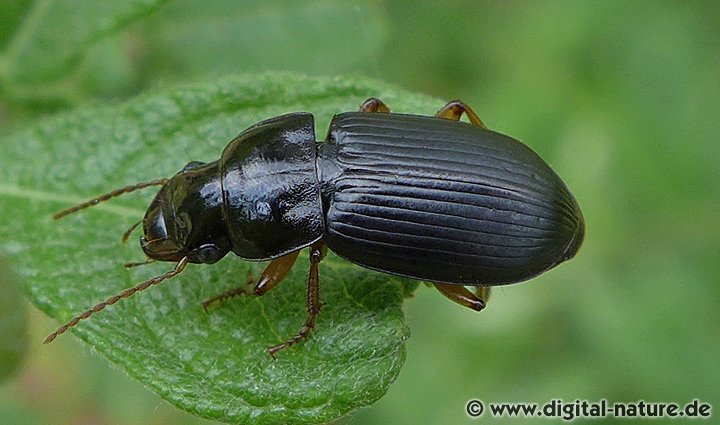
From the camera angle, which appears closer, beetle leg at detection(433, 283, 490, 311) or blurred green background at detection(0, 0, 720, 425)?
beetle leg at detection(433, 283, 490, 311)

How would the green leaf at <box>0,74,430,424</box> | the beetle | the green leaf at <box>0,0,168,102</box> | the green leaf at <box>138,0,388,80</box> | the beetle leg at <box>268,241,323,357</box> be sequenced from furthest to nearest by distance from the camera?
the green leaf at <box>138,0,388,80</box> < the green leaf at <box>0,0,168,102</box> < the beetle < the beetle leg at <box>268,241,323,357</box> < the green leaf at <box>0,74,430,424</box>

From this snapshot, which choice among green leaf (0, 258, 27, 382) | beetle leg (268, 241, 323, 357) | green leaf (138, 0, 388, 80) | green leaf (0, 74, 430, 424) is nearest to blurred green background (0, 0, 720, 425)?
green leaf (138, 0, 388, 80)

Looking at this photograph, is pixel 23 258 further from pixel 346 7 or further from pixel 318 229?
pixel 346 7

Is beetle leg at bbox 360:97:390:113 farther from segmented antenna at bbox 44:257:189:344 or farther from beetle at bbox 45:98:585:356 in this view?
segmented antenna at bbox 44:257:189:344

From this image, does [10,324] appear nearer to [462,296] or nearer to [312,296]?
[312,296]

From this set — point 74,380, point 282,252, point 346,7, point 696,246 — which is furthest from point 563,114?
point 74,380

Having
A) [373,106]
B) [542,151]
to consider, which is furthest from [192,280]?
[542,151]

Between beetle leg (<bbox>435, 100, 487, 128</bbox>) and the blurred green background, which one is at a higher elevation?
beetle leg (<bbox>435, 100, 487, 128</bbox>)
